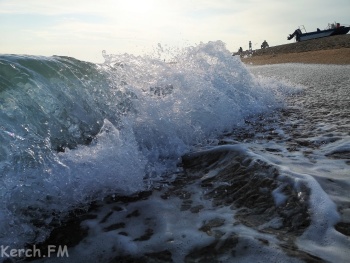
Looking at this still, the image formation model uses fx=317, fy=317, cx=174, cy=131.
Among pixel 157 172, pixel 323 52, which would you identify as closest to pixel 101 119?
pixel 157 172

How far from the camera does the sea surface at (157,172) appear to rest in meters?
2.13

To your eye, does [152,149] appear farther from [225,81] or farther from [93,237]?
[225,81]

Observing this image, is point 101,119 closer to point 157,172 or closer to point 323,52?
point 157,172

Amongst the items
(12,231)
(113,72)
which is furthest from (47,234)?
(113,72)

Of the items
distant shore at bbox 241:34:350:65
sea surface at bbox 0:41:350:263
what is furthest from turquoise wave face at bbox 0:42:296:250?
distant shore at bbox 241:34:350:65

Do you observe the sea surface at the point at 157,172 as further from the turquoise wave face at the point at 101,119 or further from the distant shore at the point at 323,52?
the distant shore at the point at 323,52

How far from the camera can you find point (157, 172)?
138 inches

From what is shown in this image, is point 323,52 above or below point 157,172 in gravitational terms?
above

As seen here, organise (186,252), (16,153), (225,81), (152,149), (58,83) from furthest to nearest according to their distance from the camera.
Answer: (225,81) → (58,83) → (152,149) → (16,153) → (186,252)

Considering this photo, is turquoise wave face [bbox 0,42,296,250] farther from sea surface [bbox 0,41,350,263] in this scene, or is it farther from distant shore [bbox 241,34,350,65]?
distant shore [bbox 241,34,350,65]

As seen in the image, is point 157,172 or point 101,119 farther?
point 101,119

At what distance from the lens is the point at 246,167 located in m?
3.27

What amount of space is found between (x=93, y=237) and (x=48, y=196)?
0.68m

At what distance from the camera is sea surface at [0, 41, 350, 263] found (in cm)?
213
